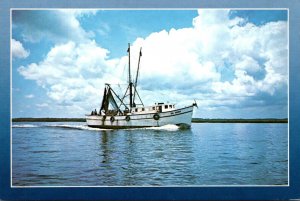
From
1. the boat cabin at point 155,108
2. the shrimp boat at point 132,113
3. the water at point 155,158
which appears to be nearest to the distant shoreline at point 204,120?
the water at point 155,158

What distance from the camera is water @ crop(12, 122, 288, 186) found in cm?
987

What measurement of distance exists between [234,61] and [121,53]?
2327 mm

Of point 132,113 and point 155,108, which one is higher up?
point 155,108

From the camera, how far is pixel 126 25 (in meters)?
10.1

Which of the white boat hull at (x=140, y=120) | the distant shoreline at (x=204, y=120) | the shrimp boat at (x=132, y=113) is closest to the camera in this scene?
the distant shoreline at (x=204, y=120)

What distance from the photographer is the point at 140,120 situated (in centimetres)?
1170

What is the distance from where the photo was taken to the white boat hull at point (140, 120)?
1103 centimetres

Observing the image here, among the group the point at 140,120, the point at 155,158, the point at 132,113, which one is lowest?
the point at 155,158

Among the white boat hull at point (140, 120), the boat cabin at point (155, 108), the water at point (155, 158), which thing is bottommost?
the water at point (155, 158)

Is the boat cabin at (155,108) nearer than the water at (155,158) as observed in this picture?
No

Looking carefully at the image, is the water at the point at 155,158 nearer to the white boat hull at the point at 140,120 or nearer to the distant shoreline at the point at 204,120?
the distant shoreline at the point at 204,120

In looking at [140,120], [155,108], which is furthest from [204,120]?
[140,120]

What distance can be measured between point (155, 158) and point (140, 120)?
162 cm

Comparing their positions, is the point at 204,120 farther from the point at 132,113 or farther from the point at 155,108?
the point at 132,113
